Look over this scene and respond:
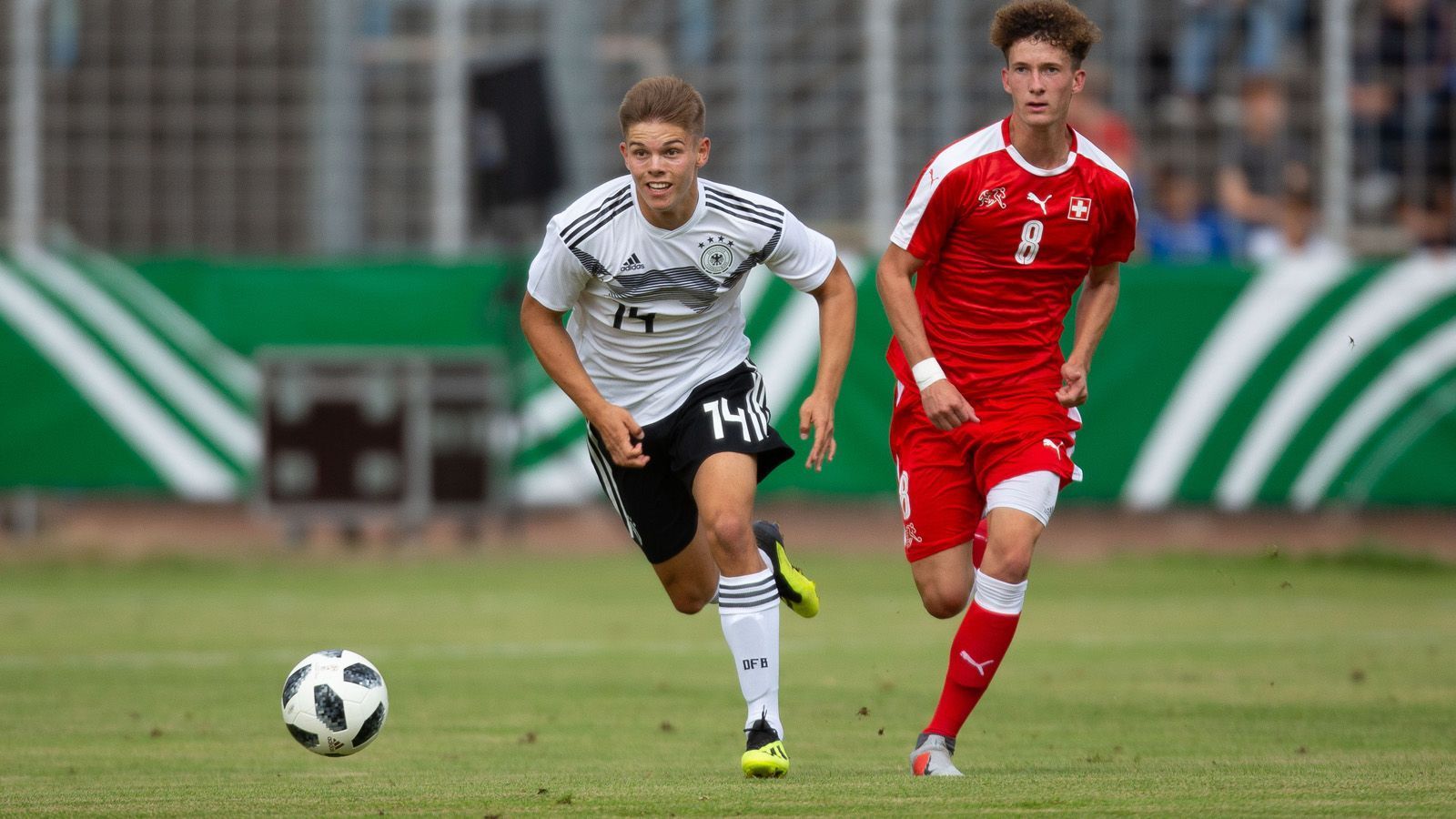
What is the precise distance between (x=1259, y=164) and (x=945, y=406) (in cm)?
1242

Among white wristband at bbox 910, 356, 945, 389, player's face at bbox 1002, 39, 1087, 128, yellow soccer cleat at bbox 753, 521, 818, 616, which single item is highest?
player's face at bbox 1002, 39, 1087, 128

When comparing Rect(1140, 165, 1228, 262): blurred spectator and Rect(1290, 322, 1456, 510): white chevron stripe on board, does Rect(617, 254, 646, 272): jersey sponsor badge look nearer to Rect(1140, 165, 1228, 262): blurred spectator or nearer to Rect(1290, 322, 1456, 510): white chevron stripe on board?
Rect(1290, 322, 1456, 510): white chevron stripe on board

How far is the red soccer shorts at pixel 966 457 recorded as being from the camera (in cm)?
754

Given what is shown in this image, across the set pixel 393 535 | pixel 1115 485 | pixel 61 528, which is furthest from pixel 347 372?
pixel 1115 485

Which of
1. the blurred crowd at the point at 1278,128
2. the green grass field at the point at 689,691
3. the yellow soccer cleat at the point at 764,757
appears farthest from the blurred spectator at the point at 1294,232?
the yellow soccer cleat at the point at 764,757

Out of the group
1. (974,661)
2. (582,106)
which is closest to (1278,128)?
(582,106)

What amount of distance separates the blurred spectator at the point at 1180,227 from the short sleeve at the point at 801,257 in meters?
11.3

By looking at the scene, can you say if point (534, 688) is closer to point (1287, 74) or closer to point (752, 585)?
point (752, 585)

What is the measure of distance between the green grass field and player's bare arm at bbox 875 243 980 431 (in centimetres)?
125

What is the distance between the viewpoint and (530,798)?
6.38 meters

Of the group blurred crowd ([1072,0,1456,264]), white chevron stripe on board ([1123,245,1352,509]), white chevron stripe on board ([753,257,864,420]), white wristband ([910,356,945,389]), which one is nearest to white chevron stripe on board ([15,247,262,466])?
white chevron stripe on board ([753,257,864,420])

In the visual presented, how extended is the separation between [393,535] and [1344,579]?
8.01 meters

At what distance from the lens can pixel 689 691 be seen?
1066 centimetres

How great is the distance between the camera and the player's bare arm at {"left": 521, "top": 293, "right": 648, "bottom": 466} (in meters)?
7.50
